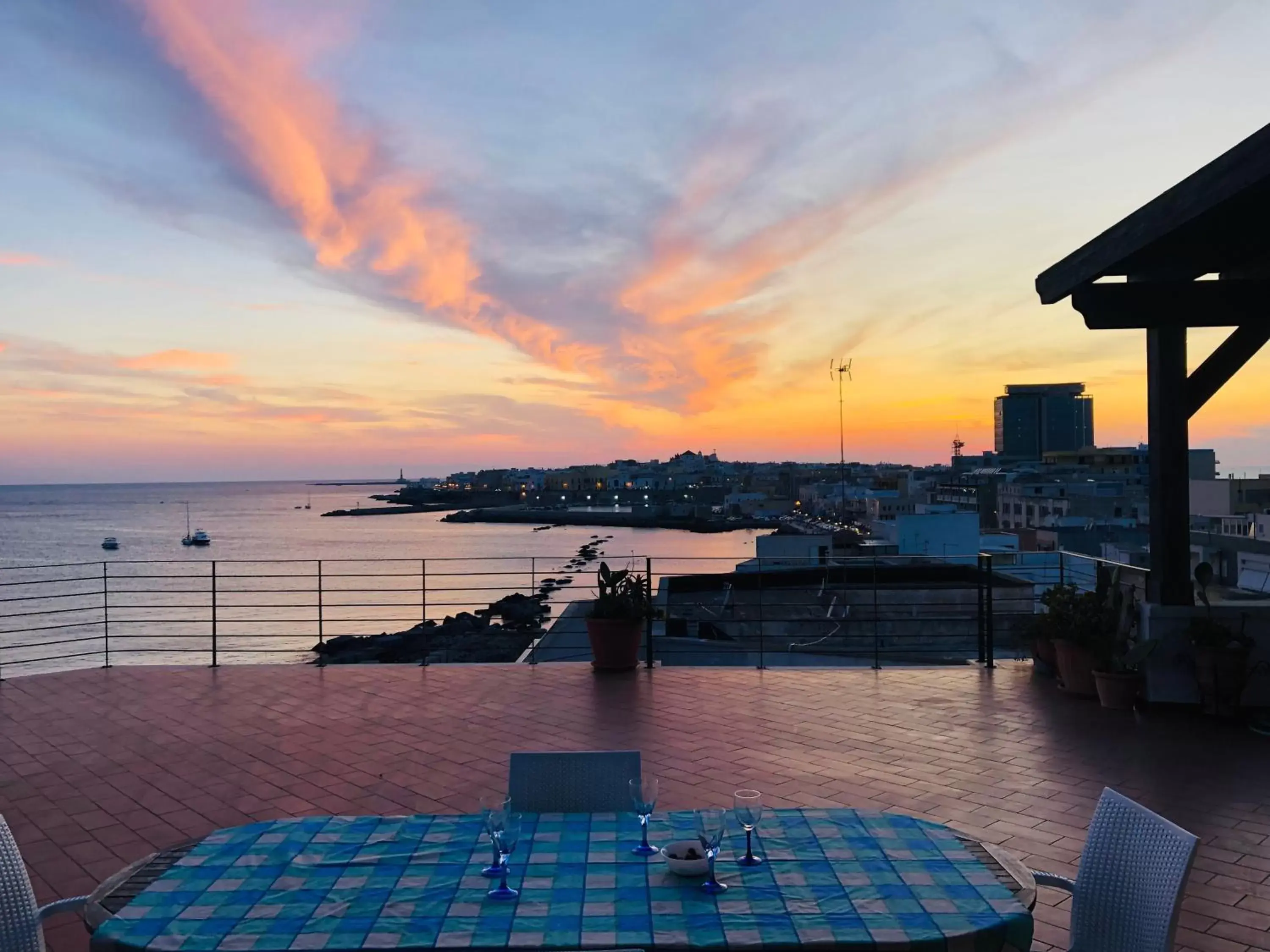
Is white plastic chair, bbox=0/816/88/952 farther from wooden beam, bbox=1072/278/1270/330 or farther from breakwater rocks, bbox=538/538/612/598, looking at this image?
breakwater rocks, bbox=538/538/612/598

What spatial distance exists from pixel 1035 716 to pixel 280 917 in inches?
192

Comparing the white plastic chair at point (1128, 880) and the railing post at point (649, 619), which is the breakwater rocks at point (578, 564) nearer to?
the railing post at point (649, 619)

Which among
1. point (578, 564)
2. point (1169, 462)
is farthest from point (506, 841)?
point (578, 564)

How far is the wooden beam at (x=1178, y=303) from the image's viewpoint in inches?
186

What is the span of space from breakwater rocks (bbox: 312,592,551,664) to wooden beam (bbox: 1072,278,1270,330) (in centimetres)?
892

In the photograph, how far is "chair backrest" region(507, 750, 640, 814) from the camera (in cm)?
217

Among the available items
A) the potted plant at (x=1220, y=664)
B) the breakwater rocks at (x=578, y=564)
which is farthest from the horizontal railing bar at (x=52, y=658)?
the breakwater rocks at (x=578, y=564)

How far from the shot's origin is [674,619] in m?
11.4

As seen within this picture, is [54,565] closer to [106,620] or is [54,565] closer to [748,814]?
[106,620]

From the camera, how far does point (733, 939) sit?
1385mm

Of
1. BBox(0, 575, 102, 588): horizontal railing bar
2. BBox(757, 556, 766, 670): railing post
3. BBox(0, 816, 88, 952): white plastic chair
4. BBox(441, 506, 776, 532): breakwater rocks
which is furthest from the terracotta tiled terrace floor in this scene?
BBox(441, 506, 776, 532): breakwater rocks

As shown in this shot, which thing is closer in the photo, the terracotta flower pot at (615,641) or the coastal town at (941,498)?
the terracotta flower pot at (615,641)

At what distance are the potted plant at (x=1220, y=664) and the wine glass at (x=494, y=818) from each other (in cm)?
497

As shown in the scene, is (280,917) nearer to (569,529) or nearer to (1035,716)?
(1035,716)
